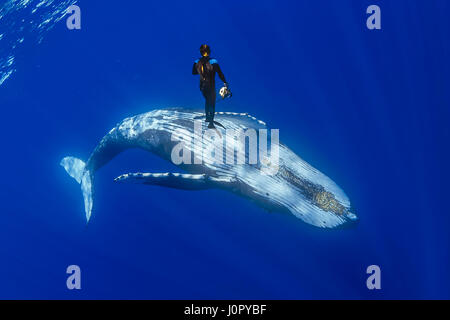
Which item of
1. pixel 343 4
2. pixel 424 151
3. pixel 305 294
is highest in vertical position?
pixel 343 4

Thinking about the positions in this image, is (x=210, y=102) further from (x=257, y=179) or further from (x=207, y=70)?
(x=257, y=179)

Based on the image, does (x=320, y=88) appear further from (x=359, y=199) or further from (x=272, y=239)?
(x=272, y=239)

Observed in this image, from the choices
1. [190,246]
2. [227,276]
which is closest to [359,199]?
[227,276]

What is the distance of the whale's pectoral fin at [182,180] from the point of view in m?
7.05

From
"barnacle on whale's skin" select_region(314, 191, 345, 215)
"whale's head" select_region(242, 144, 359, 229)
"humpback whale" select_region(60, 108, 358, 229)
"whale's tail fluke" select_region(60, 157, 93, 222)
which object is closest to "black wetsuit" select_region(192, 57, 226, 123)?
"humpback whale" select_region(60, 108, 358, 229)

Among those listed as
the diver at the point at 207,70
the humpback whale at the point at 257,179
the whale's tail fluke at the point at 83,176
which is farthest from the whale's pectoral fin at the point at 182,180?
the whale's tail fluke at the point at 83,176

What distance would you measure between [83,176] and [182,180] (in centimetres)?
675

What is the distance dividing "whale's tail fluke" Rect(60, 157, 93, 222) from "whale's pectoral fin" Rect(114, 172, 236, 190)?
491 cm

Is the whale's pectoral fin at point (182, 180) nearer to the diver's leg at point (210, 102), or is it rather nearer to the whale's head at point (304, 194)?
the whale's head at point (304, 194)

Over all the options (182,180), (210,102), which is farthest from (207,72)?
(182,180)

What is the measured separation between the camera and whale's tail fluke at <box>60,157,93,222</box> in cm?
1130

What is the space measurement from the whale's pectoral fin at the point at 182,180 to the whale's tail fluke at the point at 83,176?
4.91 meters

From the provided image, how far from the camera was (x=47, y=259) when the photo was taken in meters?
14.1
